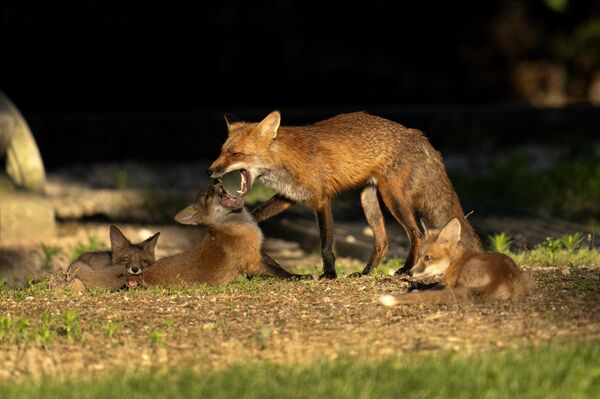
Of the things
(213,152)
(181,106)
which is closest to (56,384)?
(213,152)

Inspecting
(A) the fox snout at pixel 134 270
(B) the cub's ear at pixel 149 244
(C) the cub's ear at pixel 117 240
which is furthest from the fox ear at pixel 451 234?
(C) the cub's ear at pixel 117 240


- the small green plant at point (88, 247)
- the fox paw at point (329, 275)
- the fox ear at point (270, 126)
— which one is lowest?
the small green plant at point (88, 247)

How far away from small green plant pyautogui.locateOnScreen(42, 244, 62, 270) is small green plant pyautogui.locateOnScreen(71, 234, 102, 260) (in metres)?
0.15

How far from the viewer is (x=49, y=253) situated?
11266 millimetres

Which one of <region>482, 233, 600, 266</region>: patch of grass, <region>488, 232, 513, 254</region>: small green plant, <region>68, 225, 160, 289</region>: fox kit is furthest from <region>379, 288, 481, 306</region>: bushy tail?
<region>488, 232, 513, 254</region>: small green plant

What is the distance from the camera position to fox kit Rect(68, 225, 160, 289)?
905 centimetres

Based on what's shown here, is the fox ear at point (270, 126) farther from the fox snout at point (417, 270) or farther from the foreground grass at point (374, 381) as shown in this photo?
the foreground grass at point (374, 381)

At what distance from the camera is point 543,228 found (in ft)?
40.2

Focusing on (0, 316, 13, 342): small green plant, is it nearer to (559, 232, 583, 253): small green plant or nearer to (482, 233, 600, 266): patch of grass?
(482, 233, 600, 266): patch of grass

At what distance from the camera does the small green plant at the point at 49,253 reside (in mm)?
11172

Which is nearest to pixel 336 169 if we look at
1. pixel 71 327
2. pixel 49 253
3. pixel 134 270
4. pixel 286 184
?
pixel 286 184

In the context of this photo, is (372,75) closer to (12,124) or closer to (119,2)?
(119,2)

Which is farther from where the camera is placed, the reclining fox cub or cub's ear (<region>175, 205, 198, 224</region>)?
cub's ear (<region>175, 205, 198, 224</region>)

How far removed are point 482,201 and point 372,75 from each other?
6.99 meters
